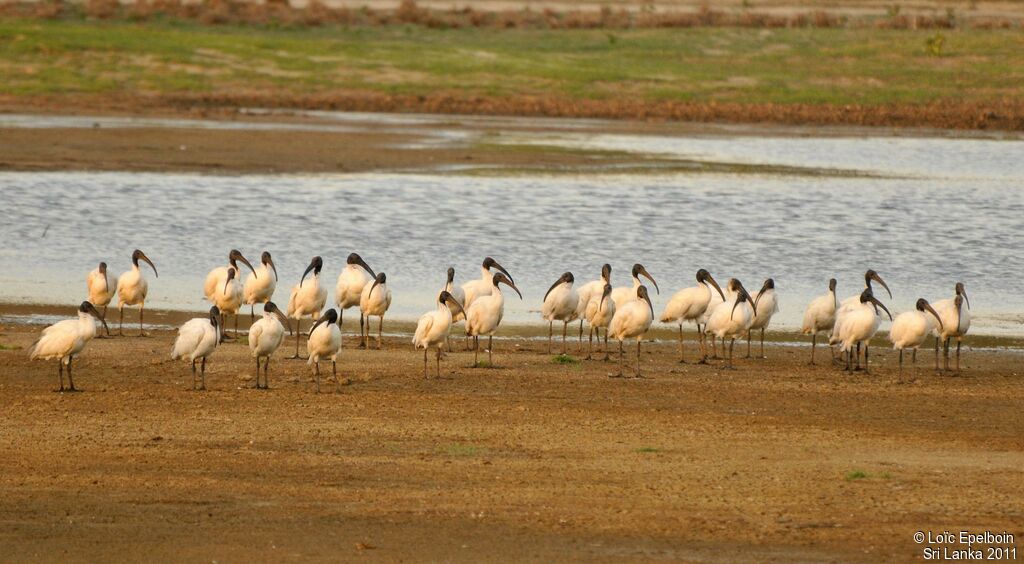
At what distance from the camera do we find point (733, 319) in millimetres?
18328

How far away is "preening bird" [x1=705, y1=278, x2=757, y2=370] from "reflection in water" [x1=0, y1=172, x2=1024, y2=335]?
2.97 meters

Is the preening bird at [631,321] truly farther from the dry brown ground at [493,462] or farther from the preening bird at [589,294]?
the preening bird at [589,294]

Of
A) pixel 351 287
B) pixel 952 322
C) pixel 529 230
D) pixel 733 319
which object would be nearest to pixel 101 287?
pixel 351 287

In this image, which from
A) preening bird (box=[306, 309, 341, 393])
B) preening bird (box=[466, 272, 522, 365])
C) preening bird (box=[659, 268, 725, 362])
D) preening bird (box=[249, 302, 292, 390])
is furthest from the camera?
preening bird (box=[659, 268, 725, 362])

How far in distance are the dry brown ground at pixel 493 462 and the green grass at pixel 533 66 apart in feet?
113

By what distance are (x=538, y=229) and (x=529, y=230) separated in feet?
0.83

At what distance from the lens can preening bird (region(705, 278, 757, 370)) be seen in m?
18.3

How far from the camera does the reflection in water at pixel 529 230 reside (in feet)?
78.2

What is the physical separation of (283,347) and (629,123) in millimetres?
30578

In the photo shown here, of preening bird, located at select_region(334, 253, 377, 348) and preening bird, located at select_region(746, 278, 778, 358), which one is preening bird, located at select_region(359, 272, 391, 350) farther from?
preening bird, located at select_region(746, 278, 778, 358)

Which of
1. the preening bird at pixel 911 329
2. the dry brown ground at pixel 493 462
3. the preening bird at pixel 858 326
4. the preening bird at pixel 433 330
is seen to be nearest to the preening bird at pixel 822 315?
the preening bird at pixel 858 326

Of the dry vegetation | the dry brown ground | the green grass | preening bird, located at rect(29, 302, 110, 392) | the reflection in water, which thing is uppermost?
the dry vegetation

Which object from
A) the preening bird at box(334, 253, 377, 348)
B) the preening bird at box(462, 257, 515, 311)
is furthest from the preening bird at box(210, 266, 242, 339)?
the preening bird at box(462, 257, 515, 311)

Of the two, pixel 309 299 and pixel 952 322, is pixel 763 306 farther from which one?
pixel 309 299
